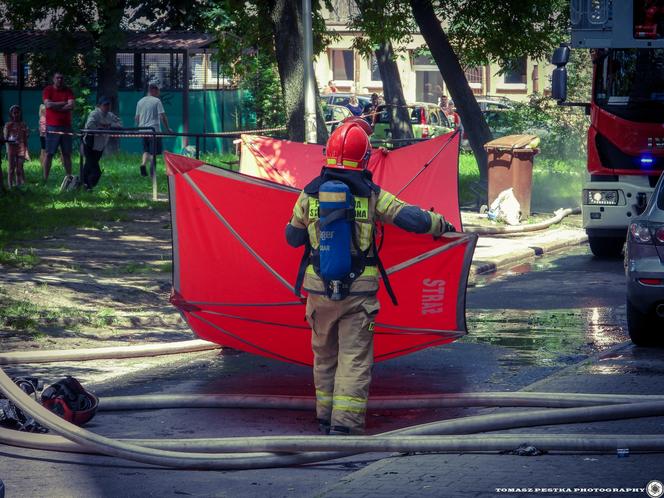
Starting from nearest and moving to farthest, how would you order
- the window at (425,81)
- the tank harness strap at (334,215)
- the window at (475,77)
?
the tank harness strap at (334,215)
the window at (475,77)
the window at (425,81)

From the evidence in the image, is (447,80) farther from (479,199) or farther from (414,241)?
(414,241)

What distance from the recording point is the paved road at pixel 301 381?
6445mm

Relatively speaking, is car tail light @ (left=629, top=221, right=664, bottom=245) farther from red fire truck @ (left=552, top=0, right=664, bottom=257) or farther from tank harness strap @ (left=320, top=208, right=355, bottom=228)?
red fire truck @ (left=552, top=0, right=664, bottom=257)

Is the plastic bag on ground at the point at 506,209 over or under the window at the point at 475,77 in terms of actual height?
under

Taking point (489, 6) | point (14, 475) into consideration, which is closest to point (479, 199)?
point (489, 6)

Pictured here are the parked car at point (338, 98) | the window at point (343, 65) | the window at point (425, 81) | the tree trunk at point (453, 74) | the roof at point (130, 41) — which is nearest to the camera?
the tree trunk at point (453, 74)

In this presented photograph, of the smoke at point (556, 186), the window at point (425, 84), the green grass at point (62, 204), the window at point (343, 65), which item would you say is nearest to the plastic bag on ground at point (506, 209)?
the smoke at point (556, 186)

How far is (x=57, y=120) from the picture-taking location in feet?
78.4

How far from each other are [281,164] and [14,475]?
587cm

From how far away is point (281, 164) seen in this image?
12031 mm

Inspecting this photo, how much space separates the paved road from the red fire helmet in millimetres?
1590

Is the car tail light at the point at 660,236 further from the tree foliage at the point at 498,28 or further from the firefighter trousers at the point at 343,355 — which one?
the tree foliage at the point at 498,28

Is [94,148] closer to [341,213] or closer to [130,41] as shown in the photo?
[130,41]

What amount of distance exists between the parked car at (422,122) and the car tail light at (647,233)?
86.8 feet
